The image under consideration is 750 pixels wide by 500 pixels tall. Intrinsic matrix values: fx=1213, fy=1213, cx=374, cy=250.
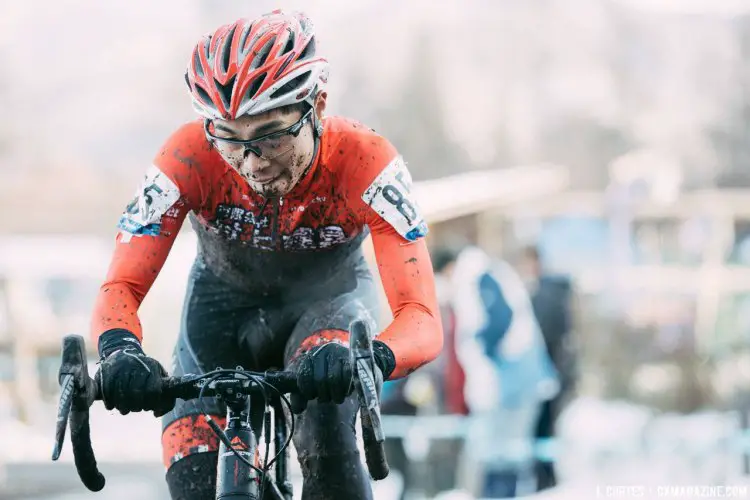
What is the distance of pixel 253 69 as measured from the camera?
327 cm

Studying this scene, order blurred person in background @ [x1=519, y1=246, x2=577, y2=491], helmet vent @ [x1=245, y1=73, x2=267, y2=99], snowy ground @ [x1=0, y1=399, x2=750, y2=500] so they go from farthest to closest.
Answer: blurred person in background @ [x1=519, y1=246, x2=577, y2=491] < snowy ground @ [x1=0, y1=399, x2=750, y2=500] < helmet vent @ [x1=245, y1=73, x2=267, y2=99]

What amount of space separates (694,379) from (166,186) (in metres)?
6.71

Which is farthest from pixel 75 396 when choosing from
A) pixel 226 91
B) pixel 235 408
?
pixel 226 91

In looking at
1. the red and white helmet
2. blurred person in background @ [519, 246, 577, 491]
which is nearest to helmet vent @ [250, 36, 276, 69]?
the red and white helmet

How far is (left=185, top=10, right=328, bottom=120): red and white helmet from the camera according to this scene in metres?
3.23

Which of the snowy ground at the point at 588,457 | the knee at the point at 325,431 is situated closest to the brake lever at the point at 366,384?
the knee at the point at 325,431

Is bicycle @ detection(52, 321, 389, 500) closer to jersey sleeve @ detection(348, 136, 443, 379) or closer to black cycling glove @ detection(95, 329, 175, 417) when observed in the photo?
black cycling glove @ detection(95, 329, 175, 417)

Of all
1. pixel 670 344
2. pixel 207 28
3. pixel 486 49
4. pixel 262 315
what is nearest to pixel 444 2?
pixel 486 49

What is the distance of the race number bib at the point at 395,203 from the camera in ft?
11.5

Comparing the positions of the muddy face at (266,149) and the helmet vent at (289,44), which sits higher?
the helmet vent at (289,44)

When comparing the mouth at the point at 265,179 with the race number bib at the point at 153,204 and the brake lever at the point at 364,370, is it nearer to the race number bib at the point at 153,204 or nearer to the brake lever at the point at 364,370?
the race number bib at the point at 153,204

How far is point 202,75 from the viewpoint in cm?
333

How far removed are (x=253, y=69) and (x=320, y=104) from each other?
33cm

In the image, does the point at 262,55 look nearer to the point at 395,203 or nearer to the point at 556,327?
the point at 395,203
